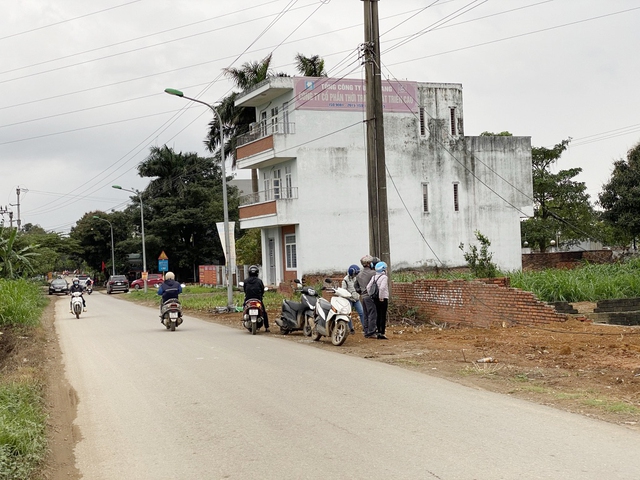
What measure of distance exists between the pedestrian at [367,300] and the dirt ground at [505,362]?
0.39 metres

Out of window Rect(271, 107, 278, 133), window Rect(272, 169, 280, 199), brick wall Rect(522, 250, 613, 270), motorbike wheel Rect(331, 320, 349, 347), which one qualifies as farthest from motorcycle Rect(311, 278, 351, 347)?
window Rect(271, 107, 278, 133)

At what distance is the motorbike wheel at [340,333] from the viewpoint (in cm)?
1512

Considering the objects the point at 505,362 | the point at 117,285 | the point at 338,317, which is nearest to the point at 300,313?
the point at 338,317

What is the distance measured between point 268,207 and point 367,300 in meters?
21.8

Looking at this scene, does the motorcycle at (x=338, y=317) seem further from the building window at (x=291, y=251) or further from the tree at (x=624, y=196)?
the tree at (x=624, y=196)

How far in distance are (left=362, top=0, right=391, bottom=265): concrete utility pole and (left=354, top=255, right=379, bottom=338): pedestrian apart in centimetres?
209

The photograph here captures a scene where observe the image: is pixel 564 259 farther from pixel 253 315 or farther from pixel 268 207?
pixel 253 315

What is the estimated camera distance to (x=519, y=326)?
16.4 metres

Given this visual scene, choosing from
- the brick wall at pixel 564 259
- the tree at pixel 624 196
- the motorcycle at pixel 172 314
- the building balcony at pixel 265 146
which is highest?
the building balcony at pixel 265 146

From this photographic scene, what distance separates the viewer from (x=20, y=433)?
709cm

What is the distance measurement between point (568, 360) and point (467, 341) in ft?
11.3

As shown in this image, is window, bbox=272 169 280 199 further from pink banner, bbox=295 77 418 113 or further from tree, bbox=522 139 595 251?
tree, bbox=522 139 595 251

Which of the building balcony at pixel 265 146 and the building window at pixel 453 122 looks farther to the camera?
the building window at pixel 453 122

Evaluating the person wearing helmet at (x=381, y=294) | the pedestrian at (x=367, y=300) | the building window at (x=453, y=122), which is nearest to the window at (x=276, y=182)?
the building window at (x=453, y=122)
